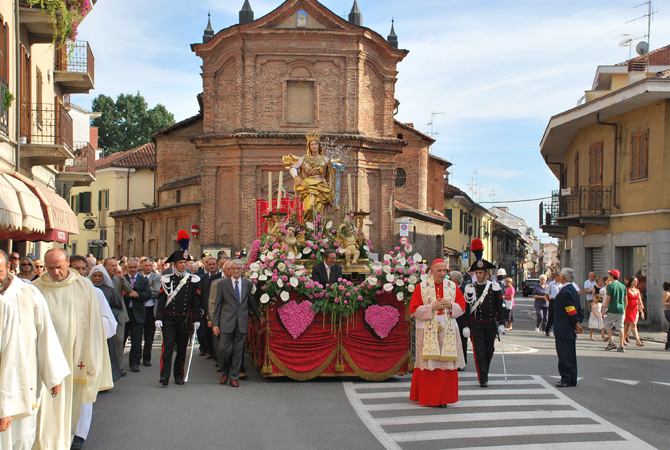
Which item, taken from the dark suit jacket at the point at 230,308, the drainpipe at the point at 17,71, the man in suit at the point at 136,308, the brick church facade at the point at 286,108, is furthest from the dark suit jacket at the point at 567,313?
the brick church facade at the point at 286,108

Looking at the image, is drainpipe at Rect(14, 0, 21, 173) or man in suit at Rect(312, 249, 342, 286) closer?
man in suit at Rect(312, 249, 342, 286)

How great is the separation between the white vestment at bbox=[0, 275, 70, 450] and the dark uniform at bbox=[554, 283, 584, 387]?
798 centimetres

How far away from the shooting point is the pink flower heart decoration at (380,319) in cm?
1203

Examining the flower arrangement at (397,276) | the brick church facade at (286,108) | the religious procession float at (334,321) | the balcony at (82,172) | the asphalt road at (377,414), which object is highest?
the brick church facade at (286,108)

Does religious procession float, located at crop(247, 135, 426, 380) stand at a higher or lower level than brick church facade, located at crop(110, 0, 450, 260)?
lower

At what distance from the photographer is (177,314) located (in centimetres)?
1195

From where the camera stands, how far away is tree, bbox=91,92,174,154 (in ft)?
257

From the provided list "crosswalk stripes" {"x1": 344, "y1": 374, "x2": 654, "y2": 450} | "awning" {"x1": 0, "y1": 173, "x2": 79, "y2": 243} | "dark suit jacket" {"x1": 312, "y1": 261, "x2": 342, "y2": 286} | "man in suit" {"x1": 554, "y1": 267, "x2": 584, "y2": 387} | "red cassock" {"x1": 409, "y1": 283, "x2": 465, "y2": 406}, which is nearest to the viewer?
"crosswalk stripes" {"x1": 344, "y1": 374, "x2": 654, "y2": 450}

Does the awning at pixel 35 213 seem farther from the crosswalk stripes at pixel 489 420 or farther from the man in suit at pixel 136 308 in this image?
the crosswalk stripes at pixel 489 420

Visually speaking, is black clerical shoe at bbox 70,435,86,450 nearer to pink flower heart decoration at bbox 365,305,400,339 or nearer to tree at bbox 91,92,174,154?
pink flower heart decoration at bbox 365,305,400,339

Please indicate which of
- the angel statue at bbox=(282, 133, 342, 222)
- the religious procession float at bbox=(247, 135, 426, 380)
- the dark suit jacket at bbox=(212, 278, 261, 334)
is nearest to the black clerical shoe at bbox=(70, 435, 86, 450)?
the dark suit jacket at bbox=(212, 278, 261, 334)

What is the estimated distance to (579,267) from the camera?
97.0 ft

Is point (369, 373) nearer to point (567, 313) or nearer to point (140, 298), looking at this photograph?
point (567, 313)

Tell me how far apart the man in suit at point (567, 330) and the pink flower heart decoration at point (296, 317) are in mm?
3846
